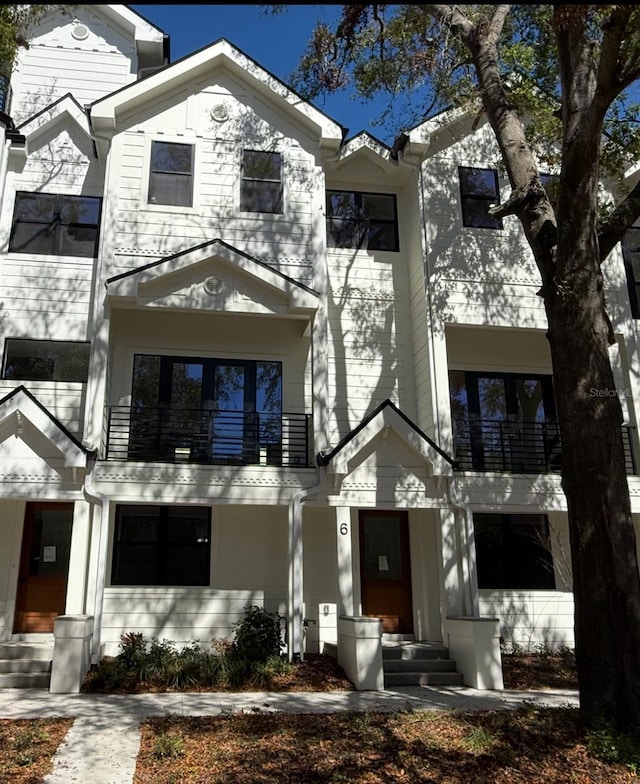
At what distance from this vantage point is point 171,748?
20.7 ft

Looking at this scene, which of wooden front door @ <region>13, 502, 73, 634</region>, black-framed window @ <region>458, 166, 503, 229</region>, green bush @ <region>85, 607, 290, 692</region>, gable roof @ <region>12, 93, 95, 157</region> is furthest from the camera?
black-framed window @ <region>458, 166, 503, 229</region>

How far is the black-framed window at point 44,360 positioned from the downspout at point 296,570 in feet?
15.4

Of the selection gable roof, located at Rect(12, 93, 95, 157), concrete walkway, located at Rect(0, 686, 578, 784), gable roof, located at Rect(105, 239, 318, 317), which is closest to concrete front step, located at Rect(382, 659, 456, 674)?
concrete walkway, located at Rect(0, 686, 578, 784)

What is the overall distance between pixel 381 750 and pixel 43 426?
7173 mm

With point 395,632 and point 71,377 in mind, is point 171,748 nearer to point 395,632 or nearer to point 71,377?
point 395,632

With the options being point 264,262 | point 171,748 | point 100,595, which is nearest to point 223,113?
point 264,262

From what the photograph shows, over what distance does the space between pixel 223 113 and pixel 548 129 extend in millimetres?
6274

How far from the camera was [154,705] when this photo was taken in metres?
8.31

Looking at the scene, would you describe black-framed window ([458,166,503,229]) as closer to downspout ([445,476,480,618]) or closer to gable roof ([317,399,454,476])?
gable roof ([317,399,454,476])

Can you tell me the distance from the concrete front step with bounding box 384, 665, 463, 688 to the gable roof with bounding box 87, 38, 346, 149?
9.79m

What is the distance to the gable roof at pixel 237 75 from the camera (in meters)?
13.1

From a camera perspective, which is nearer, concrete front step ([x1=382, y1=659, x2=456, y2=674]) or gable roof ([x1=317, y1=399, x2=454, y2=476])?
concrete front step ([x1=382, y1=659, x2=456, y2=674])

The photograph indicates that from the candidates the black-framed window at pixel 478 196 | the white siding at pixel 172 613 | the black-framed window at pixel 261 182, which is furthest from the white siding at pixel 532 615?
the black-framed window at pixel 261 182

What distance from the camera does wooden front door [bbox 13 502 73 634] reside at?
11.8 meters
